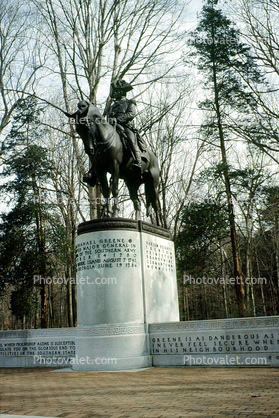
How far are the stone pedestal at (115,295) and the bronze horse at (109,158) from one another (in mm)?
1015

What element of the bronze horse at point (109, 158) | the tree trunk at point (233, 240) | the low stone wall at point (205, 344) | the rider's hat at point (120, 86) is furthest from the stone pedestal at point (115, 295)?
the tree trunk at point (233, 240)

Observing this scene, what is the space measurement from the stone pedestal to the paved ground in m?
0.87

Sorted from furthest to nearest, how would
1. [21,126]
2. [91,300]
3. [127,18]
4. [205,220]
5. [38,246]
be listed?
[38,246] → [21,126] → [205,220] → [127,18] → [91,300]

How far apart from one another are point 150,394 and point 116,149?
6625 mm

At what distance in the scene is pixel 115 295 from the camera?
31.3 feet

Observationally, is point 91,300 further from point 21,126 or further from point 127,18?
point 21,126

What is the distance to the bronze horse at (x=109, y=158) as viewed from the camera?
9.73 meters

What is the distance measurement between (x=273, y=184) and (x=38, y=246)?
15.4 meters

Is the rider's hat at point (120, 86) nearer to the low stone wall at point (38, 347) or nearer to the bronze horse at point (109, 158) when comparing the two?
the bronze horse at point (109, 158)

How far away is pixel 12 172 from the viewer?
998 inches

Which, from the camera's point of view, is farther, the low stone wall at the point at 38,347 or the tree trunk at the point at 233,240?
the tree trunk at the point at 233,240

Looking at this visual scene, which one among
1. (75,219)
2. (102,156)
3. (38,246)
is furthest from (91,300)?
(75,219)

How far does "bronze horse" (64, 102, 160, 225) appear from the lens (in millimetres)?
9727

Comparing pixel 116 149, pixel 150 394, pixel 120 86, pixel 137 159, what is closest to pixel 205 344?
pixel 150 394
